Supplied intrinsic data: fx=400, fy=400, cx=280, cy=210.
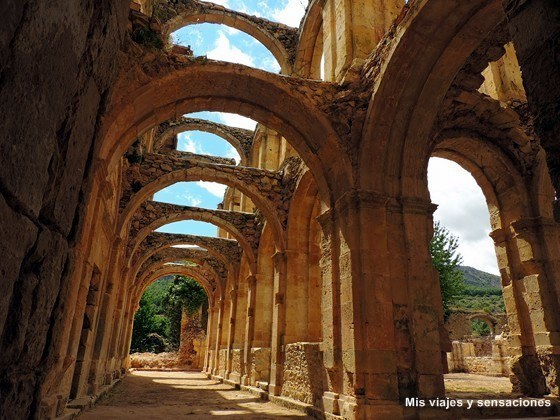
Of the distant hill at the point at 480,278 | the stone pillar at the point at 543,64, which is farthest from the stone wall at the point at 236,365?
the distant hill at the point at 480,278

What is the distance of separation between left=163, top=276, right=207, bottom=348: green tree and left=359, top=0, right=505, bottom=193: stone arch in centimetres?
2454

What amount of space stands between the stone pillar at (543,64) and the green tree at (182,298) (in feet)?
93.2

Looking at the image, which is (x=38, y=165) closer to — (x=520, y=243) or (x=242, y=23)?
(x=520, y=243)

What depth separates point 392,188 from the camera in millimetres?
6344

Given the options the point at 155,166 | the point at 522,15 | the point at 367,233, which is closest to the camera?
the point at 522,15

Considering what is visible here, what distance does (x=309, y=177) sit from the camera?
945cm

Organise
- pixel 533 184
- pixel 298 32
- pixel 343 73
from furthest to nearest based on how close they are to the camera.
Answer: pixel 298 32
pixel 533 184
pixel 343 73

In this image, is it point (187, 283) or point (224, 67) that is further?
point (187, 283)

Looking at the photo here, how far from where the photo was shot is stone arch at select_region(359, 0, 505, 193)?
5508 mm

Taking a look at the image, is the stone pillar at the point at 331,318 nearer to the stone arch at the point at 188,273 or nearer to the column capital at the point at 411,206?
the column capital at the point at 411,206

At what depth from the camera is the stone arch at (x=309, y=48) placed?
39.2ft

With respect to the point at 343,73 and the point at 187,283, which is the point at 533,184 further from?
the point at 187,283

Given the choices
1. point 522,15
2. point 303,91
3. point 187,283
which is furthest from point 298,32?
point 187,283

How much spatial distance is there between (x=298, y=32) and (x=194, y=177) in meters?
5.92
